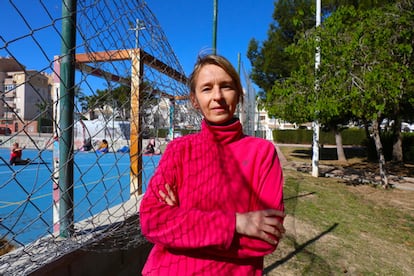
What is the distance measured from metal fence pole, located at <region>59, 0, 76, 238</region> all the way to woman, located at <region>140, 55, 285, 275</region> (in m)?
0.52

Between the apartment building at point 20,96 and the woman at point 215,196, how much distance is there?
470mm

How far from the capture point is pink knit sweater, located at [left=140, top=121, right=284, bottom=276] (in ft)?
Result: 2.88

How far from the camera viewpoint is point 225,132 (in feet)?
3.50

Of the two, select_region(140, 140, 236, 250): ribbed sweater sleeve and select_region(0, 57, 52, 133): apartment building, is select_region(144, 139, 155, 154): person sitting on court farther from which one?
select_region(140, 140, 236, 250): ribbed sweater sleeve

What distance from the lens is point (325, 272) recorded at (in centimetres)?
286

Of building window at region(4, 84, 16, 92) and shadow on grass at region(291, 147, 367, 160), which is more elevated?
building window at region(4, 84, 16, 92)

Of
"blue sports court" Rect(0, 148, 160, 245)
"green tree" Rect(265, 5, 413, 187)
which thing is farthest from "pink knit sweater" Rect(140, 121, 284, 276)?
"green tree" Rect(265, 5, 413, 187)

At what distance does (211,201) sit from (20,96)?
74cm

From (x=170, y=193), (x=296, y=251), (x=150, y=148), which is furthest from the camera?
(x=296, y=251)

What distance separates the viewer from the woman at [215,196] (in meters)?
0.88

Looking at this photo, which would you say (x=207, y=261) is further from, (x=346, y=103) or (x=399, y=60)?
(x=399, y=60)

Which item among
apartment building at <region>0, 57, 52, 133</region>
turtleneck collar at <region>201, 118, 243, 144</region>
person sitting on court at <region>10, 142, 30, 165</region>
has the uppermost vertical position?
apartment building at <region>0, 57, 52, 133</region>

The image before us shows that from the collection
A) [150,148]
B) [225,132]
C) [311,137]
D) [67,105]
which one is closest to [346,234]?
[150,148]

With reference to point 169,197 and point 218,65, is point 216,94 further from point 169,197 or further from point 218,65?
point 169,197
